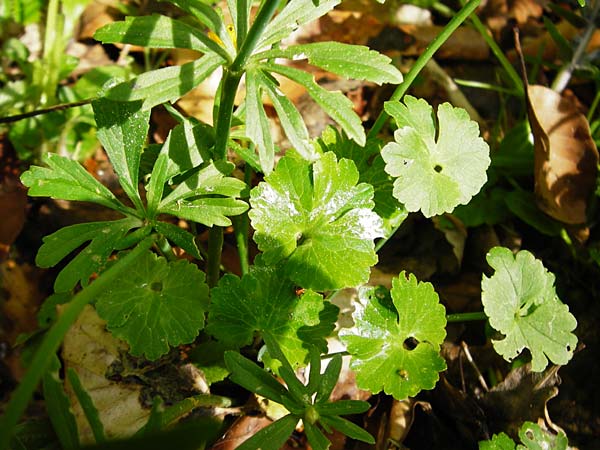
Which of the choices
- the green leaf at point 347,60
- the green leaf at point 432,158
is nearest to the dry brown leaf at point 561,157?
the green leaf at point 432,158

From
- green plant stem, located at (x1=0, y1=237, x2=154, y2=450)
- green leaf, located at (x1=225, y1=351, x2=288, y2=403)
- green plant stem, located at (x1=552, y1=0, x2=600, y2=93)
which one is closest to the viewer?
green plant stem, located at (x1=0, y1=237, x2=154, y2=450)

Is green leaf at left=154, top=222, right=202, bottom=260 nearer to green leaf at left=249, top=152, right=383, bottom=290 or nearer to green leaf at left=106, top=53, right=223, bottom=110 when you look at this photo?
green leaf at left=249, top=152, right=383, bottom=290

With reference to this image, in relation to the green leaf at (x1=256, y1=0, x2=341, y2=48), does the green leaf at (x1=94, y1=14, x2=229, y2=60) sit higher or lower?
higher

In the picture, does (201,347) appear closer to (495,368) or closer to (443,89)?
(495,368)

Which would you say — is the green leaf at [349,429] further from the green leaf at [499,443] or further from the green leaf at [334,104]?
the green leaf at [334,104]

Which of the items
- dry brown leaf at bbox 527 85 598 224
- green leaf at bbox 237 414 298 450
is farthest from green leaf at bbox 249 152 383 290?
dry brown leaf at bbox 527 85 598 224

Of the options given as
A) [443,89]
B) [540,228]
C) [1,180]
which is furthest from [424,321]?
[1,180]
